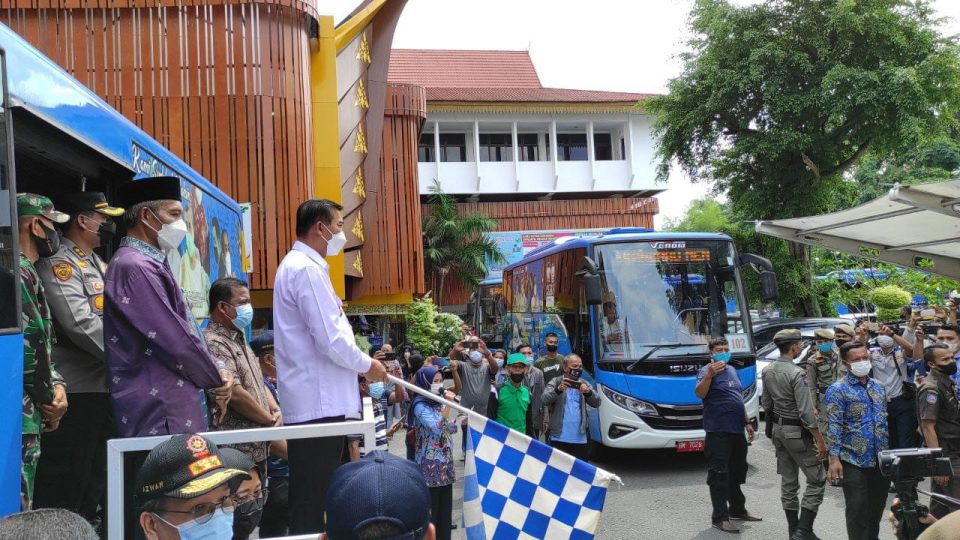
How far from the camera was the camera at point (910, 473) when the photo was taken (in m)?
4.37

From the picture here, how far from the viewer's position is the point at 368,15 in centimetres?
1861

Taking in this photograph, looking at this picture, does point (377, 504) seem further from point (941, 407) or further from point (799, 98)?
point (799, 98)

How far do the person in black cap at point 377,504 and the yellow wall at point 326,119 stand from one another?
49.9 feet

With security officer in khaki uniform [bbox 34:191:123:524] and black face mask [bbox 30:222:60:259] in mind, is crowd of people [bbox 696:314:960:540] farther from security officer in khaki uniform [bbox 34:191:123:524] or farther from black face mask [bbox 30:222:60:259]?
black face mask [bbox 30:222:60:259]

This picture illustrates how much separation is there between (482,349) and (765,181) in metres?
17.2

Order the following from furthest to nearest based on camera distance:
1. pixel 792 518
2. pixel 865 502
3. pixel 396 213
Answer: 1. pixel 396 213
2. pixel 792 518
3. pixel 865 502

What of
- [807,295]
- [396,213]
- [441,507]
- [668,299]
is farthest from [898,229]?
[396,213]

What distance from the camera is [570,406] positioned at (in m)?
9.03

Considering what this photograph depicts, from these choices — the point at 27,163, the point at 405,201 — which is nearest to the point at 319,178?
the point at 405,201

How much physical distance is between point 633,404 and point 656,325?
111 centimetres

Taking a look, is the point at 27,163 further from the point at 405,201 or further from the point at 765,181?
the point at 765,181

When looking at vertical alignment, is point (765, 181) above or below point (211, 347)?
above

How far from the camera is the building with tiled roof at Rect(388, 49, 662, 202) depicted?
1409 inches

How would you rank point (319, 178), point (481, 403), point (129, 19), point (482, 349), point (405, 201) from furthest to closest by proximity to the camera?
point (405, 201), point (319, 178), point (129, 19), point (482, 349), point (481, 403)
